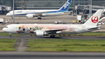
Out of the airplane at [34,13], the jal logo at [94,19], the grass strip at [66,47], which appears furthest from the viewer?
the airplane at [34,13]

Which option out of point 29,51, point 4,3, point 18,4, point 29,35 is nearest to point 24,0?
point 18,4

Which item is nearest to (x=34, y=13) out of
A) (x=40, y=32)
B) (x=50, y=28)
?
(x=50, y=28)

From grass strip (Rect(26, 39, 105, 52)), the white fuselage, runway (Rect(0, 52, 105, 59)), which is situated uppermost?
the white fuselage

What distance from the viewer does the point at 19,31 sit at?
4822cm

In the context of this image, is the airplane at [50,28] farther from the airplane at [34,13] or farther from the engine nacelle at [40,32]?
A: the airplane at [34,13]

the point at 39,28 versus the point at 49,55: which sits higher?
the point at 39,28

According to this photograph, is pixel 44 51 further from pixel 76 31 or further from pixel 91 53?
pixel 76 31

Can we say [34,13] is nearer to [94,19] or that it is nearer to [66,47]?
[94,19]

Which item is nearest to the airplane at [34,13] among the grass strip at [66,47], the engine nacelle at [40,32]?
the engine nacelle at [40,32]

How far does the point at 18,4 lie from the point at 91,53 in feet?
511

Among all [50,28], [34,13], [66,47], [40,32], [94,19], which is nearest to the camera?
[66,47]

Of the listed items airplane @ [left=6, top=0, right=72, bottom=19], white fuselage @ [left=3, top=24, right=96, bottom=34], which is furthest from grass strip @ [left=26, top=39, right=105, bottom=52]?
airplane @ [left=6, top=0, right=72, bottom=19]

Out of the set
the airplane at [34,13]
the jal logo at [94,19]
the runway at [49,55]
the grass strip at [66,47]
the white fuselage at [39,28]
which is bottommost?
the runway at [49,55]

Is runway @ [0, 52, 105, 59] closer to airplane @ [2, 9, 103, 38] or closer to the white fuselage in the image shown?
airplane @ [2, 9, 103, 38]
